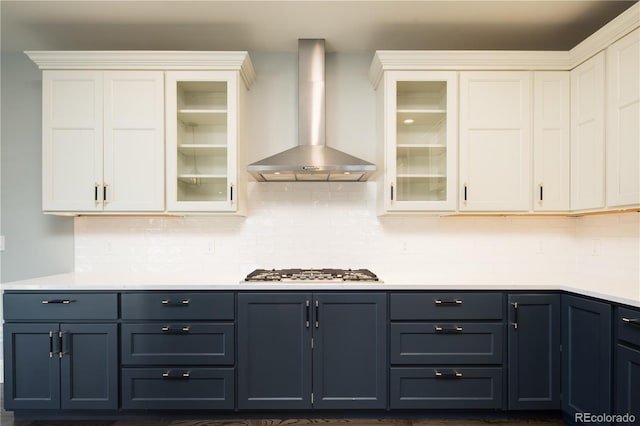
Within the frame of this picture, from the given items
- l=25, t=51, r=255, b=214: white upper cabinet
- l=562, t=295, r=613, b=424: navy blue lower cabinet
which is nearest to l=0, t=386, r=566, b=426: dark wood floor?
l=562, t=295, r=613, b=424: navy blue lower cabinet

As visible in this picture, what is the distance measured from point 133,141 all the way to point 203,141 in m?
0.47

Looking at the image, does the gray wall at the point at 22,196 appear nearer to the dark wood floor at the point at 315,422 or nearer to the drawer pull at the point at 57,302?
the drawer pull at the point at 57,302

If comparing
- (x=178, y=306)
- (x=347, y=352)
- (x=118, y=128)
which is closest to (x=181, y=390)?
(x=178, y=306)

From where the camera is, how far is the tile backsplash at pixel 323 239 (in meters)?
2.89

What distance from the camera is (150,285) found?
224cm

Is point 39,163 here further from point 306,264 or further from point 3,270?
point 306,264

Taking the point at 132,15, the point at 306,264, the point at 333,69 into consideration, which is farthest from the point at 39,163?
the point at 333,69

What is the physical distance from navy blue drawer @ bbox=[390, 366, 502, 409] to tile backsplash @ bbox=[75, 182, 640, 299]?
81 centimetres

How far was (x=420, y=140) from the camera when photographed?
8.71ft

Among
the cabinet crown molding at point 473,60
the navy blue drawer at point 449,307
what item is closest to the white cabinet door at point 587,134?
the cabinet crown molding at point 473,60

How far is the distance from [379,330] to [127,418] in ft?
5.59

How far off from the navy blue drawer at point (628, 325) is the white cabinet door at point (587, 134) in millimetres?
803

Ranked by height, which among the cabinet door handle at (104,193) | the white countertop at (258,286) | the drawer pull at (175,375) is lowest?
the drawer pull at (175,375)

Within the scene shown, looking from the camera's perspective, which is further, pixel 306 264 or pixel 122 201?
pixel 306 264
